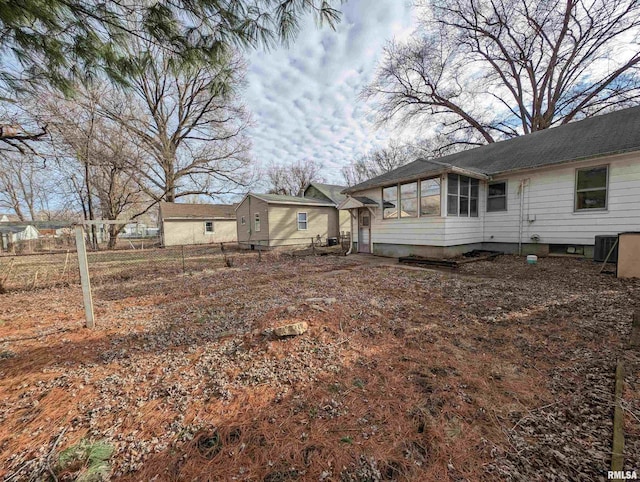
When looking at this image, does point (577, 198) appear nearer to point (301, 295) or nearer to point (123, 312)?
point (301, 295)

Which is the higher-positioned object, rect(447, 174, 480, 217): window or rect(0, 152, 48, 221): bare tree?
rect(0, 152, 48, 221): bare tree

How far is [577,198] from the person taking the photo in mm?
7629

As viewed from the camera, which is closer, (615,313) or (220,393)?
(220,393)

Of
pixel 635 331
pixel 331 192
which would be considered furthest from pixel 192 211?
pixel 635 331

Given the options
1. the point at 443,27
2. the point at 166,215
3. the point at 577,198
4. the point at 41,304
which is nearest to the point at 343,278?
the point at 41,304

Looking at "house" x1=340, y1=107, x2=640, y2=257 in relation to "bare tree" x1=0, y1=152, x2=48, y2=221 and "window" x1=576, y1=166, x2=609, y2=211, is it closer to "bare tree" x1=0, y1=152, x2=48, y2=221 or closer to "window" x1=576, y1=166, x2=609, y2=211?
"window" x1=576, y1=166, x2=609, y2=211

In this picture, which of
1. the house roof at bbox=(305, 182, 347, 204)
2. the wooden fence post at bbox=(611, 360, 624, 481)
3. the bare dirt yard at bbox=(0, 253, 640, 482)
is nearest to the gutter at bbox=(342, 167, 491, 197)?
the bare dirt yard at bbox=(0, 253, 640, 482)

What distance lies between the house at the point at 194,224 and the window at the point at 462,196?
20.7m

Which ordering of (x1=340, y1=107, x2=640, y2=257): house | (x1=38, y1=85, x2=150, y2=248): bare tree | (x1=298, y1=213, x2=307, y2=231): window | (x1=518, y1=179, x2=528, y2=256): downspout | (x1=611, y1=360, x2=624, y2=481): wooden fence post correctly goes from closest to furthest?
(x1=611, y1=360, x2=624, y2=481): wooden fence post → (x1=38, y1=85, x2=150, y2=248): bare tree → (x1=340, y1=107, x2=640, y2=257): house → (x1=518, y1=179, x2=528, y2=256): downspout → (x1=298, y1=213, x2=307, y2=231): window

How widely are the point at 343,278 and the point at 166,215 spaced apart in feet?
64.3

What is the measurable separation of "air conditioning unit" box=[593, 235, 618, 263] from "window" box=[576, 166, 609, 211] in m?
1.19

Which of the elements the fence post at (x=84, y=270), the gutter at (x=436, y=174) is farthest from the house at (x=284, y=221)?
the fence post at (x=84, y=270)

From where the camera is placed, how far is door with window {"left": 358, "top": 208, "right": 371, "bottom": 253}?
11148mm

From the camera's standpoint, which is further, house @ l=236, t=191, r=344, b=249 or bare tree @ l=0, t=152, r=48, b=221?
bare tree @ l=0, t=152, r=48, b=221
